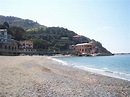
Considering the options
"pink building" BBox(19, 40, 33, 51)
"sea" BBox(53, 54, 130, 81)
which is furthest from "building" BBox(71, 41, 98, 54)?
"sea" BBox(53, 54, 130, 81)

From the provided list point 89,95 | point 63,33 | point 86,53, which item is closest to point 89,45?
point 86,53

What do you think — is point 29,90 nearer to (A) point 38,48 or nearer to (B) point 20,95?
(B) point 20,95

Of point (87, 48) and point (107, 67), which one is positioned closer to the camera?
point (107, 67)

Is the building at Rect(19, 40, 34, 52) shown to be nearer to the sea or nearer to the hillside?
the hillside

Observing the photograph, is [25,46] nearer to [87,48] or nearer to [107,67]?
[87,48]

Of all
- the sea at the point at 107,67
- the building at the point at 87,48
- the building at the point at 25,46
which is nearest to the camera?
the sea at the point at 107,67

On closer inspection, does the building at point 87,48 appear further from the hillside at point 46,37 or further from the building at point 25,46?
the building at point 25,46

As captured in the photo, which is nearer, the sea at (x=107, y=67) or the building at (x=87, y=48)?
the sea at (x=107, y=67)

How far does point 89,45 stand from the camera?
484ft

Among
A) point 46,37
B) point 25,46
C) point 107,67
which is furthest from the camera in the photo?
point 46,37

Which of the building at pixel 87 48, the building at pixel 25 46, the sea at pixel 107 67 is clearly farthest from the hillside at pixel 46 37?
the sea at pixel 107 67

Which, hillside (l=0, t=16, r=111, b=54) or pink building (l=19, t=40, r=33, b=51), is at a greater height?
hillside (l=0, t=16, r=111, b=54)

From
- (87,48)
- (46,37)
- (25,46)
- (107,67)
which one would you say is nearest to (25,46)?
(25,46)

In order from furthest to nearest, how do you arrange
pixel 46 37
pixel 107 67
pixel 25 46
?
1. pixel 46 37
2. pixel 25 46
3. pixel 107 67
